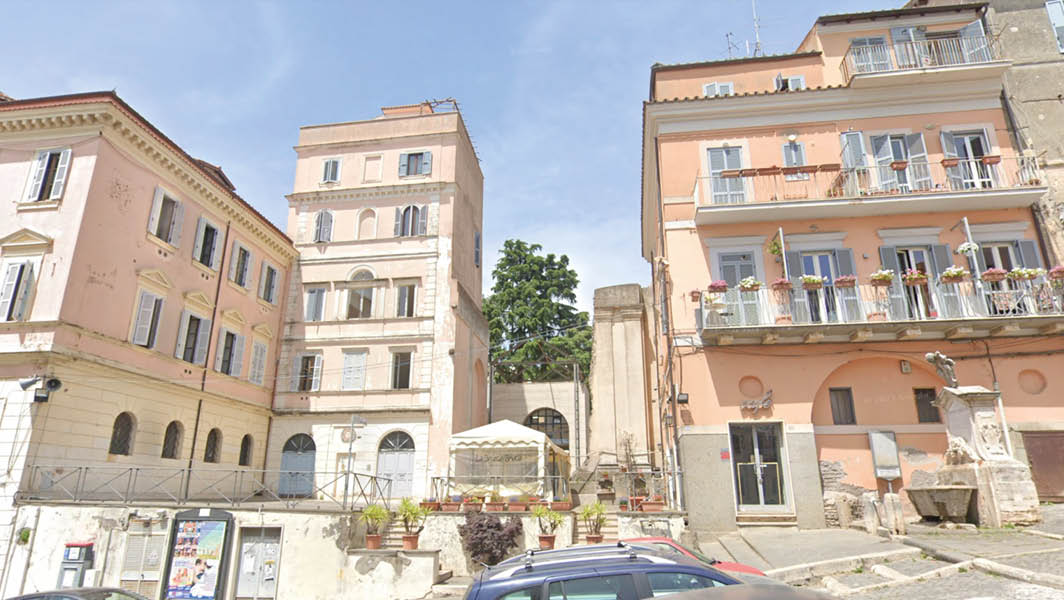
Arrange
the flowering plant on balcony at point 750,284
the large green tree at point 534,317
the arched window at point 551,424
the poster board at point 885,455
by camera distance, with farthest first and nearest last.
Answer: the large green tree at point 534,317, the arched window at point 551,424, the flowering plant on balcony at point 750,284, the poster board at point 885,455

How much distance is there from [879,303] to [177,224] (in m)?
22.0

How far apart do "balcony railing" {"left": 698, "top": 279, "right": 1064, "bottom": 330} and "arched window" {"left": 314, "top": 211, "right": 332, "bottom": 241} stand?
687 inches

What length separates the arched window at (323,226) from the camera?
26.4 m

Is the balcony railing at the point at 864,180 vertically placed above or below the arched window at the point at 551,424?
above

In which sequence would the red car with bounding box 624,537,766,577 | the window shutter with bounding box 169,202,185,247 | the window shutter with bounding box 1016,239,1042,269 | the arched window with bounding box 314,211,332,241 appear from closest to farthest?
the red car with bounding box 624,537,766,577 → the window shutter with bounding box 1016,239,1042,269 → the window shutter with bounding box 169,202,185,247 → the arched window with bounding box 314,211,332,241

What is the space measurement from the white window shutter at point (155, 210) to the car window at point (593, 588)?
19.5m

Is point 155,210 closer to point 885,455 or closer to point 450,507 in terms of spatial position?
point 450,507

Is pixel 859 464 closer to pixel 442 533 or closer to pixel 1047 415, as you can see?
pixel 1047 415

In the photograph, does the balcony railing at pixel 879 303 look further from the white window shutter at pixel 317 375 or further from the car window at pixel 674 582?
the white window shutter at pixel 317 375

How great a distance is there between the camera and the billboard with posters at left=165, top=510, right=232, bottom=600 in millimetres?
14719

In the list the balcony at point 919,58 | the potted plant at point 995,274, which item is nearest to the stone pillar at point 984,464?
the potted plant at point 995,274

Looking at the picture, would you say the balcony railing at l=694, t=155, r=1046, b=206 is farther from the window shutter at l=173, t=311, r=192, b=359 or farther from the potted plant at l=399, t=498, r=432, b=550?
the window shutter at l=173, t=311, r=192, b=359

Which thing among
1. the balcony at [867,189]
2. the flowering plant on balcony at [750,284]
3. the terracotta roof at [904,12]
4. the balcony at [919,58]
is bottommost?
the flowering plant on balcony at [750,284]

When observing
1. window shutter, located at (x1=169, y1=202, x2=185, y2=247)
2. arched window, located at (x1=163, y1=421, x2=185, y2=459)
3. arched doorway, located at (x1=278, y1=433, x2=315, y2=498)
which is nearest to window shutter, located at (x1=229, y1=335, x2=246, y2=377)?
arched window, located at (x1=163, y1=421, x2=185, y2=459)
